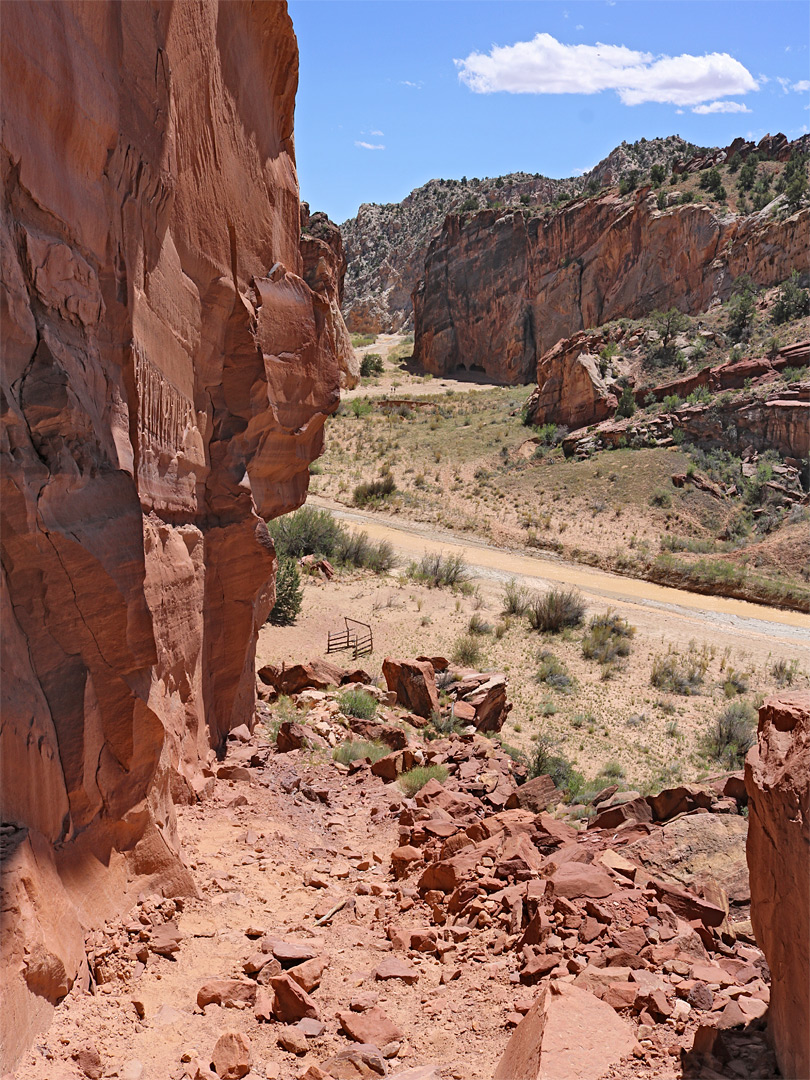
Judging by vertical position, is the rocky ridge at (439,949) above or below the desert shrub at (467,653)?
above

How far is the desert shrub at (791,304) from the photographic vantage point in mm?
37719

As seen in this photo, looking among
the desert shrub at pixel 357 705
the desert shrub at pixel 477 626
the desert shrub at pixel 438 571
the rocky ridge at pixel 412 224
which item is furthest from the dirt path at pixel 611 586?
the rocky ridge at pixel 412 224

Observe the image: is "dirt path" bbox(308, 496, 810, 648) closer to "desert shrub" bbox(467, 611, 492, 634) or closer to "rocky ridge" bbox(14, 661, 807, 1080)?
"desert shrub" bbox(467, 611, 492, 634)

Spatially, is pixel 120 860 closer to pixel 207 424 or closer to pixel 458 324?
pixel 207 424

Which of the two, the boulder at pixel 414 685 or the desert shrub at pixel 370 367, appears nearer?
the boulder at pixel 414 685

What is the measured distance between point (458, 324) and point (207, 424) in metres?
60.8

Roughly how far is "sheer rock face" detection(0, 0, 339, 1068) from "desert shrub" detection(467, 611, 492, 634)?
32.5 ft

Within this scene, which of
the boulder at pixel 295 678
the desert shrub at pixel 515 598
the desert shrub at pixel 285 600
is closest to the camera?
the boulder at pixel 295 678

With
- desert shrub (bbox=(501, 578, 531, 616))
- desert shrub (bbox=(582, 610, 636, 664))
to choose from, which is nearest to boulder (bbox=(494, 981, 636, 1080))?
desert shrub (bbox=(582, 610, 636, 664))

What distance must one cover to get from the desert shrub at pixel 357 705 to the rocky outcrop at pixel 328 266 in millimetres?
33378

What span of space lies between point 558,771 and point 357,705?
2885mm

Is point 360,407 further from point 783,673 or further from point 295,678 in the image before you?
point 295,678

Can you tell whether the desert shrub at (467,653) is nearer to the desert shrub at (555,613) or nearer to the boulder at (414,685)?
the desert shrub at (555,613)

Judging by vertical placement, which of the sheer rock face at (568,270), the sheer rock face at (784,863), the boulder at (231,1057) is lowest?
the boulder at (231,1057)
